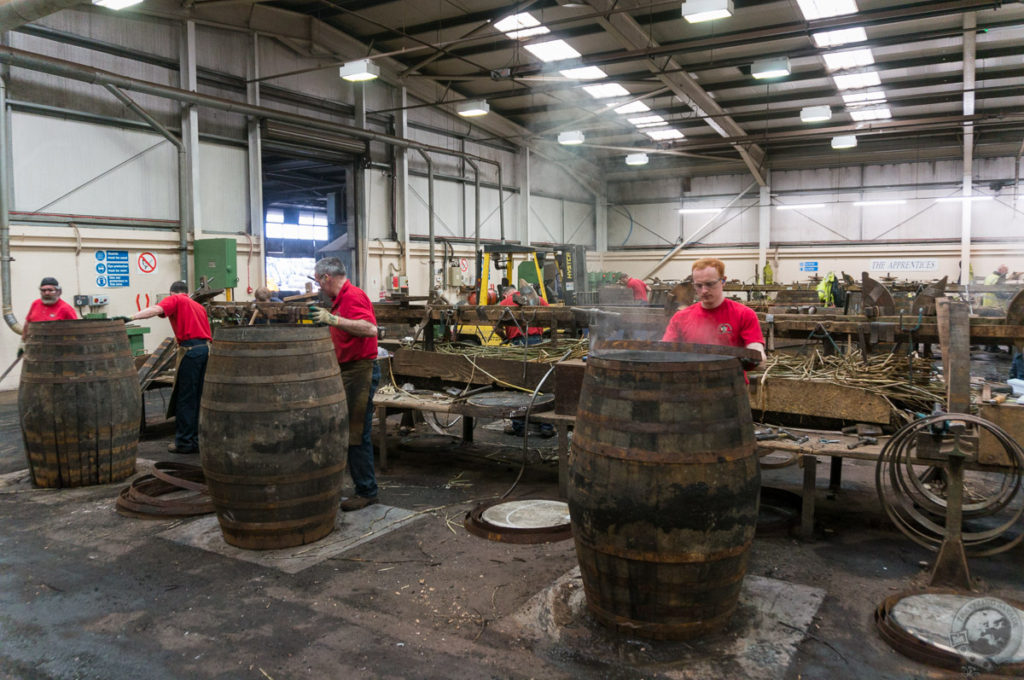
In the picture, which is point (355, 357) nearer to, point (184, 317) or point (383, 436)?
point (383, 436)

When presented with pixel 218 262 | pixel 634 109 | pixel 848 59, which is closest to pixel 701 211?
pixel 634 109

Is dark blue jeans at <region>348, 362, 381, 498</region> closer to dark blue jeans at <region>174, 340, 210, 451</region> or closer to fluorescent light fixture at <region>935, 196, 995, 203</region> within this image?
dark blue jeans at <region>174, 340, 210, 451</region>

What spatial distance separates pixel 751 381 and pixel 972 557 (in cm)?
157

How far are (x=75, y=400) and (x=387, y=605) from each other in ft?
10.2

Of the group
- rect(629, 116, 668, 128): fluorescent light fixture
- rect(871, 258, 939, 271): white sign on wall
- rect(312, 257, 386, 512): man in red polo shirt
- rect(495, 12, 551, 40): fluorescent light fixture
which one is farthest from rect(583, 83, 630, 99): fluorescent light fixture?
rect(312, 257, 386, 512): man in red polo shirt

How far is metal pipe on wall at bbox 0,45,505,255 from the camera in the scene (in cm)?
925

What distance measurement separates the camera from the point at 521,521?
14.8 ft

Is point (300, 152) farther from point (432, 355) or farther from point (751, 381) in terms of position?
point (751, 381)

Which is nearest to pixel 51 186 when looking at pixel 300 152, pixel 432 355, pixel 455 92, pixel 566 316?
pixel 300 152

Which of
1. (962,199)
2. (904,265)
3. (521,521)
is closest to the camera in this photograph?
(521,521)

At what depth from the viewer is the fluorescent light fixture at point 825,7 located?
11406mm

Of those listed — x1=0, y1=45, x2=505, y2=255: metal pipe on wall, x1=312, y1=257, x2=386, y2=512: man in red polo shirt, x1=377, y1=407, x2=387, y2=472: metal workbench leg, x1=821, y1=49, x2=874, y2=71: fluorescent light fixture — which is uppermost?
x1=821, y1=49, x2=874, y2=71: fluorescent light fixture

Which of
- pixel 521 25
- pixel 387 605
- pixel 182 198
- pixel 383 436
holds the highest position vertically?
pixel 521 25

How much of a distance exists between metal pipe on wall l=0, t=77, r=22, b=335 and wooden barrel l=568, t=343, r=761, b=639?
917 cm
